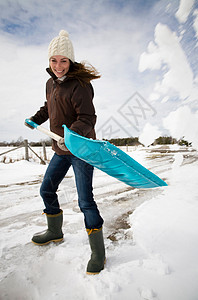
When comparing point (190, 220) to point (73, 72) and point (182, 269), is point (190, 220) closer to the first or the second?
point (182, 269)

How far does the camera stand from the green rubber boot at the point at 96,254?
1.22 meters

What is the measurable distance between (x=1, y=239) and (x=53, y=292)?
913 mm

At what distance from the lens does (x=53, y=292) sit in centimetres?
109

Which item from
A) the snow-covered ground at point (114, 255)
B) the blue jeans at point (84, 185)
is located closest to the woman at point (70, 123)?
the blue jeans at point (84, 185)

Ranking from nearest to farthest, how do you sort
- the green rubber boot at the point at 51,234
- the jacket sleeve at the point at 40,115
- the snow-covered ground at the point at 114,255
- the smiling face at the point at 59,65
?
the snow-covered ground at the point at 114,255 → the smiling face at the point at 59,65 → the green rubber boot at the point at 51,234 → the jacket sleeve at the point at 40,115

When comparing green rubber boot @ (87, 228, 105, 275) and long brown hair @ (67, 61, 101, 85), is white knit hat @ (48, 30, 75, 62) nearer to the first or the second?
long brown hair @ (67, 61, 101, 85)

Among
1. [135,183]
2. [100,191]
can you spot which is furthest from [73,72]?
[100,191]

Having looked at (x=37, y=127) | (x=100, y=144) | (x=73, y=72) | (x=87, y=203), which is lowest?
(x=87, y=203)

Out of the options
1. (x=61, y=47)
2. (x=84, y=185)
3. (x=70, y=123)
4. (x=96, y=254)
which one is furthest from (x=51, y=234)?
(x=61, y=47)

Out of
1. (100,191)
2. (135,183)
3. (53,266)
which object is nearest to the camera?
(53,266)

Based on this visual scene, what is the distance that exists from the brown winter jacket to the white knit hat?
173 millimetres

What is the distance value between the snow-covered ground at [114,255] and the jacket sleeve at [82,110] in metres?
1.07

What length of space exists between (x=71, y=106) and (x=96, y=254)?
1.22m

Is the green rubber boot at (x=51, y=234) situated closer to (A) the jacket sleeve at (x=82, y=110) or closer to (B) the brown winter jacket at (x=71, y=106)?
(B) the brown winter jacket at (x=71, y=106)
